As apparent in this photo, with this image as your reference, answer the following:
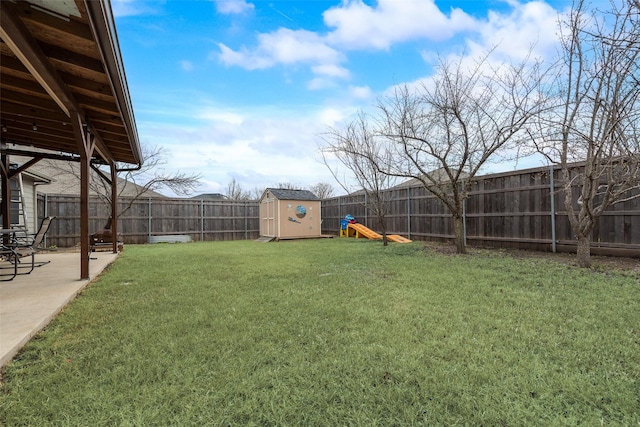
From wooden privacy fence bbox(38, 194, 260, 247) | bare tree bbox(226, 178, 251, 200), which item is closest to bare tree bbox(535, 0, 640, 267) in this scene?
wooden privacy fence bbox(38, 194, 260, 247)

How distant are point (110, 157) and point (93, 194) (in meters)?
6.38

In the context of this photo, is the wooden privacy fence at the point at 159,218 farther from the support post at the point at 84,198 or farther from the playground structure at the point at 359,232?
the support post at the point at 84,198

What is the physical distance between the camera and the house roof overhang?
87.0 inches

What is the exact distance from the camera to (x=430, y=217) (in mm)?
9883

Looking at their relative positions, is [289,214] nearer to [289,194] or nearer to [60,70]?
[289,194]

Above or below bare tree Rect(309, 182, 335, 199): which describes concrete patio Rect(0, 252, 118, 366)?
below

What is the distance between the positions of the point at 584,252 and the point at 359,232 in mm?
8188

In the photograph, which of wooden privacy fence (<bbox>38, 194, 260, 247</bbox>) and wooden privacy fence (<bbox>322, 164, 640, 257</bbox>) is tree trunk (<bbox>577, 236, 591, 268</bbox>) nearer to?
wooden privacy fence (<bbox>322, 164, 640, 257</bbox>)

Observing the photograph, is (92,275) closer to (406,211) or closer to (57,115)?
(57,115)

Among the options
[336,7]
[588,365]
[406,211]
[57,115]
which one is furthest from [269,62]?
[588,365]

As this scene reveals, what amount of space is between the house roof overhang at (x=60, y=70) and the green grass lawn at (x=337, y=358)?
2.31m

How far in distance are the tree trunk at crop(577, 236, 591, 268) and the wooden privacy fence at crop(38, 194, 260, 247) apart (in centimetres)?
1227

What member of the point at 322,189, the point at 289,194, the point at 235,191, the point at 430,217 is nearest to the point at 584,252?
the point at 430,217

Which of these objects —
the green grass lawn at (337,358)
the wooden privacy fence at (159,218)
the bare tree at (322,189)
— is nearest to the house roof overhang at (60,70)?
the green grass lawn at (337,358)
